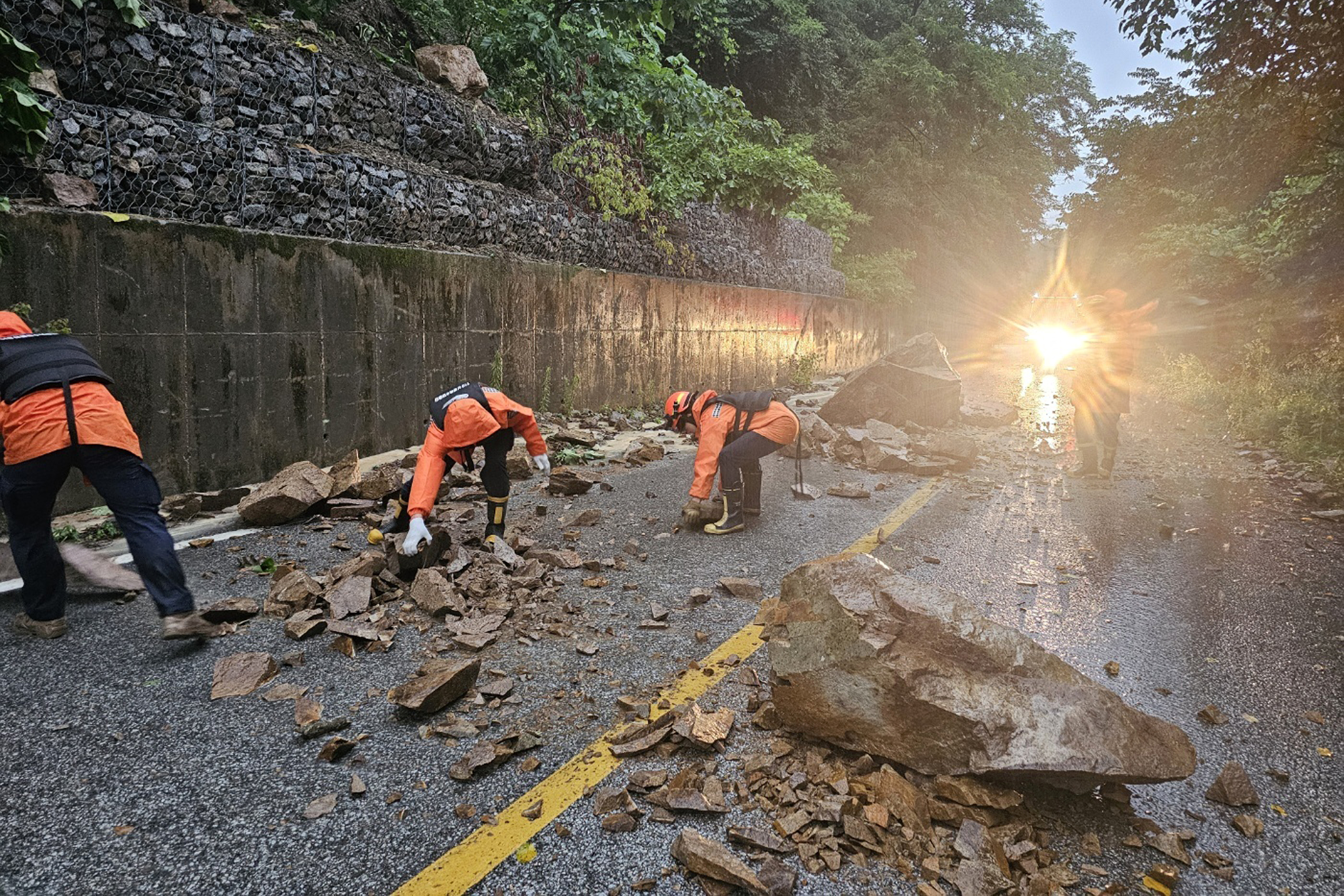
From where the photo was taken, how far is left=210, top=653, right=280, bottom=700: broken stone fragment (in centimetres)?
330

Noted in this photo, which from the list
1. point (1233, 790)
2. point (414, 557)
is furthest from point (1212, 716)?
point (414, 557)

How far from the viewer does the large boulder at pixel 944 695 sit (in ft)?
8.38

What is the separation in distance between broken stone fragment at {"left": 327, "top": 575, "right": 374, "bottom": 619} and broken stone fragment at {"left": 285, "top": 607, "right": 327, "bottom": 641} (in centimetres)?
7

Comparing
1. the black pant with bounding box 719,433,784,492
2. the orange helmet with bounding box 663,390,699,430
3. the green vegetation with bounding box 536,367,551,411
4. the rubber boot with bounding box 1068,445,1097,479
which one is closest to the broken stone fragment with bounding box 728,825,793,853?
the black pant with bounding box 719,433,784,492

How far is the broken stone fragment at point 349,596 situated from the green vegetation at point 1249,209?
9.91 metres

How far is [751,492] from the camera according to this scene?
6523 millimetres

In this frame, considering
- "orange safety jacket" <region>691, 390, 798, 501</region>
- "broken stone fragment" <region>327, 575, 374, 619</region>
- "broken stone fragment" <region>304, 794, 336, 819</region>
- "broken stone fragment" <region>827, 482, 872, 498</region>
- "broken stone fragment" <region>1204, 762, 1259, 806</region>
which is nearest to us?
"broken stone fragment" <region>304, 794, 336, 819</region>

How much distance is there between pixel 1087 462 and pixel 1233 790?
274 inches

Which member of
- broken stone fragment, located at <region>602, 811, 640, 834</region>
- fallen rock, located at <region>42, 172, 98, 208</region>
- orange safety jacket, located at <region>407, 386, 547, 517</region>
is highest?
fallen rock, located at <region>42, 172, 98, 208</region>

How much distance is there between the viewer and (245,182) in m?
7.32

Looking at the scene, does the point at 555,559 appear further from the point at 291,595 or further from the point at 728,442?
the point at 728,442

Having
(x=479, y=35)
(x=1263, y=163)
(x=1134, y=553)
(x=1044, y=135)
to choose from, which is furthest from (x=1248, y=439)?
(x=1044, y=135)

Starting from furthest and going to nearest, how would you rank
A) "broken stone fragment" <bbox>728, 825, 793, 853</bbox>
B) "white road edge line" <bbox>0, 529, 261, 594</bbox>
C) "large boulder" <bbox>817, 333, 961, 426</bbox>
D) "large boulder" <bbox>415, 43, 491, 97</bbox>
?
"large boulder" <bbox>817, 333, 961, 426</bbox> < "large boulder" <bbox>415, 43, 491, 97</bbox> < "white road edge line" <bbox>0, 529, 261, 594</bbox> < "broken stone fragment" <bbox>728, 825, 793, 853</bbox>

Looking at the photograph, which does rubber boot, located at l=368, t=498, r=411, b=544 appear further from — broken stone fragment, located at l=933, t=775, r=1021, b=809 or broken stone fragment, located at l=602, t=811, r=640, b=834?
broken stone fragment, located at l=933, t=775, r=1021, b=809
